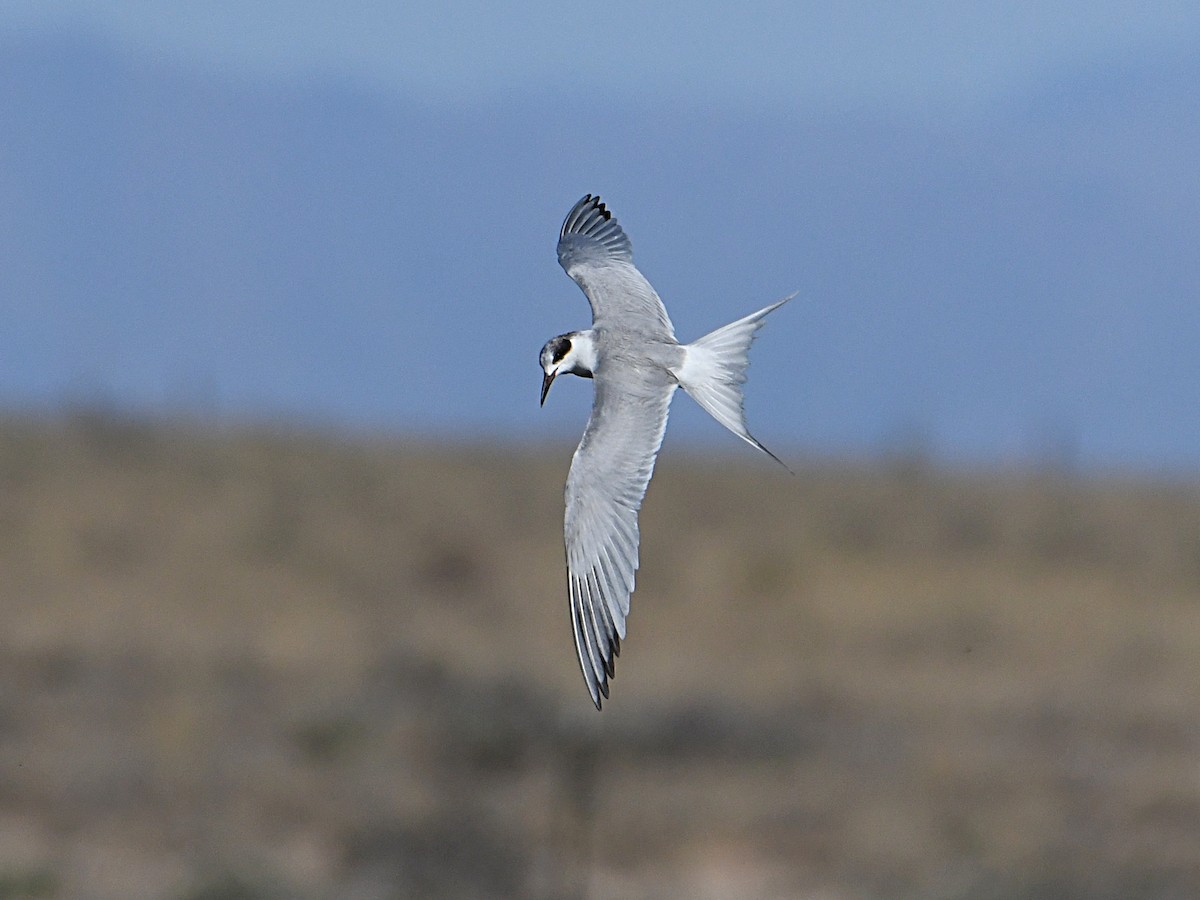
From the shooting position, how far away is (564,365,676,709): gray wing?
4.32 m

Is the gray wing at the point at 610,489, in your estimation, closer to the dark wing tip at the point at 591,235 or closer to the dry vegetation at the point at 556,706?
the dark wing tip at the point at 591,235

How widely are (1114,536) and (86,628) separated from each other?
20.4 metres

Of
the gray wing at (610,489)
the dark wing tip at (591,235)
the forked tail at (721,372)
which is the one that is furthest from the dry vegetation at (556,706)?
the gray wing at (610,489)

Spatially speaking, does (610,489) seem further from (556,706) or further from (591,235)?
(556,706)

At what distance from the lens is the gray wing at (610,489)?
4.32m

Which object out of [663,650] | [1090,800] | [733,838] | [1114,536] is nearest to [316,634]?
[663,650]

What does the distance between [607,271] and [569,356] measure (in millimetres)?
1038

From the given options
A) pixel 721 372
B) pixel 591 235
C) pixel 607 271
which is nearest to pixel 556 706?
pixel 591 235

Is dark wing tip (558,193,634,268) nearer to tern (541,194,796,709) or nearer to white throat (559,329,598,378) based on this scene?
tern (541,194,796,709)

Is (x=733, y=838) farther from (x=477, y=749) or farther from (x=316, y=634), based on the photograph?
(x=316, y=634)

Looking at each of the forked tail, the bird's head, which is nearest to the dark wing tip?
the forked tail

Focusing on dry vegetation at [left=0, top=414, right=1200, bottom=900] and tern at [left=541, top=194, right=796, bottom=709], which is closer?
tern at [left=541, top=194, right=796, bottom=709]

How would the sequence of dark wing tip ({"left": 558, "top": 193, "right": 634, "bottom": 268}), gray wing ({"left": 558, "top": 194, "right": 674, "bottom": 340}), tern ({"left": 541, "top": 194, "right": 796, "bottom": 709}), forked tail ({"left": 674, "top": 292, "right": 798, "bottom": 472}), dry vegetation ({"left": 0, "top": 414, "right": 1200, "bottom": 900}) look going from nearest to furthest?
Result: tern ({"left": 541, "top": 194, "right": 796, "bottom": 709})
forked tail ({"left": 674, "top": 292, "right": 798, "bottom": 472})
gray wing ({"left": 558, "top": 194, "right": 674, "bottom": 340})
dark wing tip ({"left": 558, "top": 193, "right": 634, "bottom": 268})
dry vegetation ({"left": 0, "top": 414, "right": 1200, "bottom": 900})

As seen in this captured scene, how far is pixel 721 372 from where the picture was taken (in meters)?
4.73
